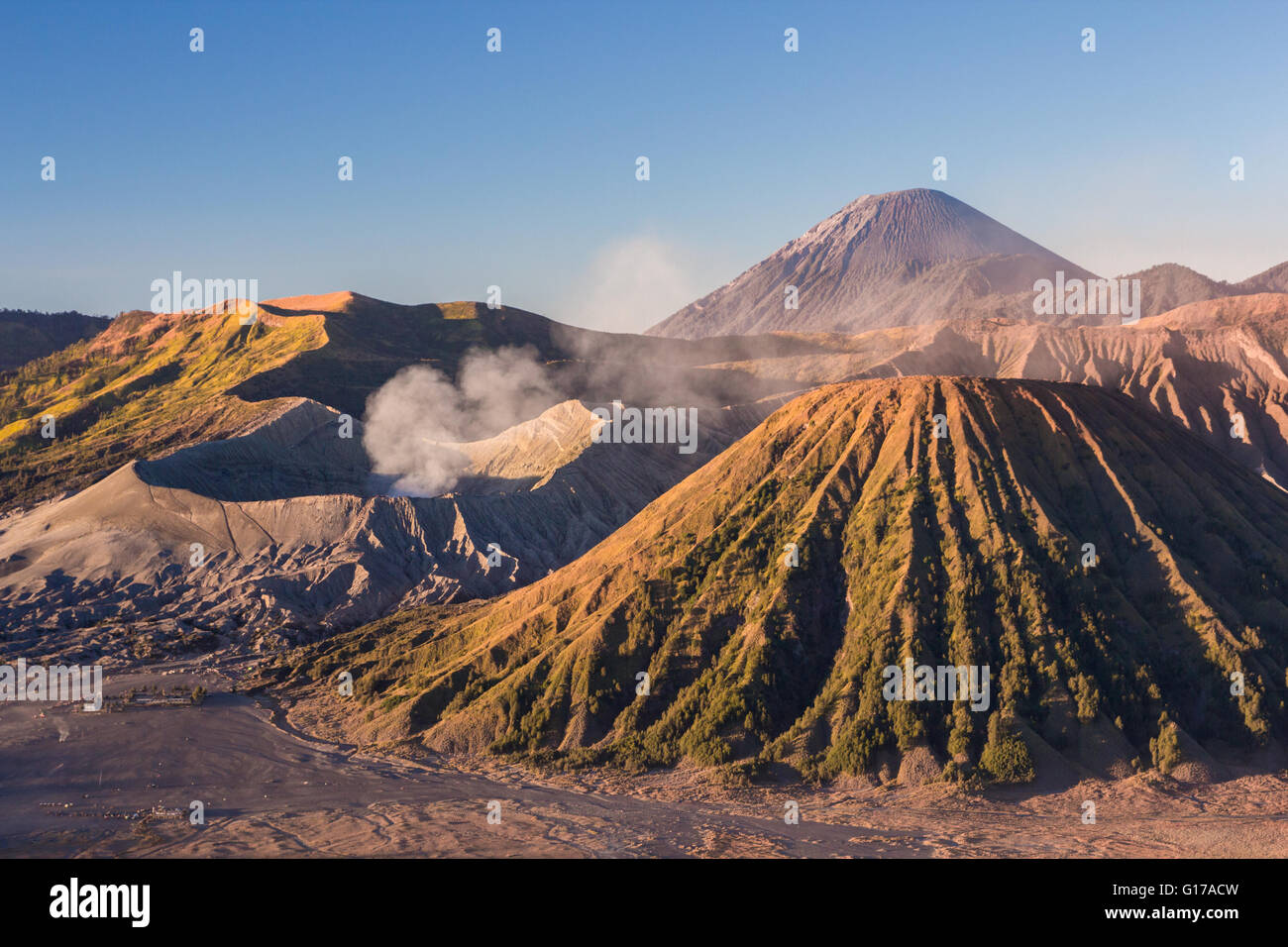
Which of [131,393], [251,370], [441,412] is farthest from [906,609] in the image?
[131,393]

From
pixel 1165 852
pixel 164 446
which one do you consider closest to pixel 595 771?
pixel 1165 852

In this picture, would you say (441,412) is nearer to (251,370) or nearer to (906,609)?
(251,370)

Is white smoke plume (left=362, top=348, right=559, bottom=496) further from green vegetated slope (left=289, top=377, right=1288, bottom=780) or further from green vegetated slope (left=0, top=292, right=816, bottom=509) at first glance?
green vegetated slope (left=289, top=377, right=1288, bottom=780)

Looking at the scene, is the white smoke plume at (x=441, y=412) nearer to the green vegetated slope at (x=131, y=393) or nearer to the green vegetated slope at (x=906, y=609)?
the green vegetated slope at (x=131, y=393)

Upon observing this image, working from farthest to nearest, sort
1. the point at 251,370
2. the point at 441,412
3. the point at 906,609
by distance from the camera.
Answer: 1. the point at 251,370
2. the point at 441,412
3. the point at 906,609

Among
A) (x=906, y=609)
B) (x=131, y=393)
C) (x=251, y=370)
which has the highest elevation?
(x=251, y=370)

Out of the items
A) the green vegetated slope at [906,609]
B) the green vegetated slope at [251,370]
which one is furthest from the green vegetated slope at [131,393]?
the green vegetated slope at [906,609]

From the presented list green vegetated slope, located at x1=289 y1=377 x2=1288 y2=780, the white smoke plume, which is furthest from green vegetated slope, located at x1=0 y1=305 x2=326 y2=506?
green vegetated slope, located at x1=289 y1=377 x2=1288 y2=780
